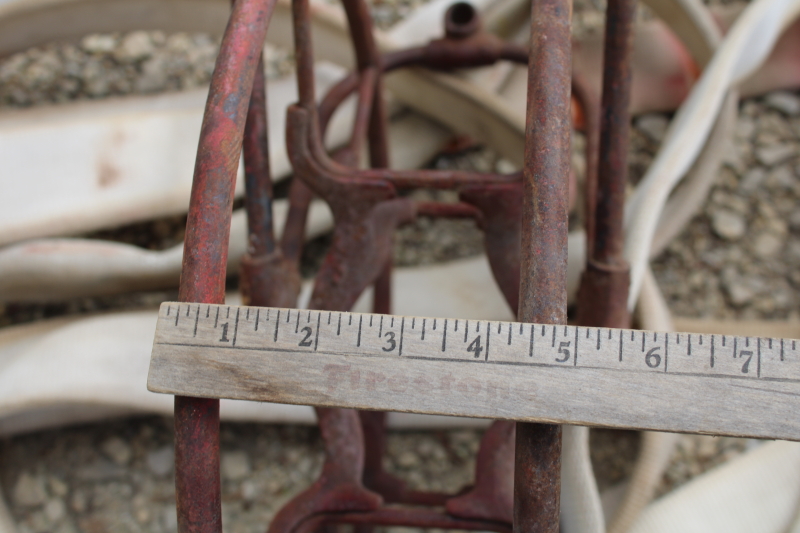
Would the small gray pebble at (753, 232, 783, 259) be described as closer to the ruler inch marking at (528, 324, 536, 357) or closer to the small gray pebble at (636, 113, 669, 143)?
the small gray pebble at (636, 113, 669, 143)

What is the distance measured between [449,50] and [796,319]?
2.96 ft

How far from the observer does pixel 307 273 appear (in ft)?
4.90

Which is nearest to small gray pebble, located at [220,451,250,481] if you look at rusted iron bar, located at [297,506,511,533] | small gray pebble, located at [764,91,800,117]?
rusted iron bar, located at [297,506,511,533]

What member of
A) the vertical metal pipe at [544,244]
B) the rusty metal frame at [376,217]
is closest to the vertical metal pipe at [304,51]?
the rusty metal frame at [376,217]

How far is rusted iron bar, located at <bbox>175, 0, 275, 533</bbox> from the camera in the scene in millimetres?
565

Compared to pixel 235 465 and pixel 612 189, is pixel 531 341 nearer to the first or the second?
pixel 612 189

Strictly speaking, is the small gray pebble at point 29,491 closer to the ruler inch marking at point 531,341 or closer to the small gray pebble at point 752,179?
the ruler inch marking at point 531,341

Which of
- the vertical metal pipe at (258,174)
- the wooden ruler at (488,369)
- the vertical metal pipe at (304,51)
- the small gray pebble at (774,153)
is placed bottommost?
the wooden ruler at (488,369)

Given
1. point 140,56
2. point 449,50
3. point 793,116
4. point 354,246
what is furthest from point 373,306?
point 793,116

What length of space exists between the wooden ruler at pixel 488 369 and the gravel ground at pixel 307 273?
2.52ft

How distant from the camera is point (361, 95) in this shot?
3.53ft

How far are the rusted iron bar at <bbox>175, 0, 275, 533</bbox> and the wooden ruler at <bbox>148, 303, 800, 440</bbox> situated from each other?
0.02 meters

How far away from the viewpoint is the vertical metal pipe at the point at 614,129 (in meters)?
0.84

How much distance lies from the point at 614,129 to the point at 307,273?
2.66 feet
